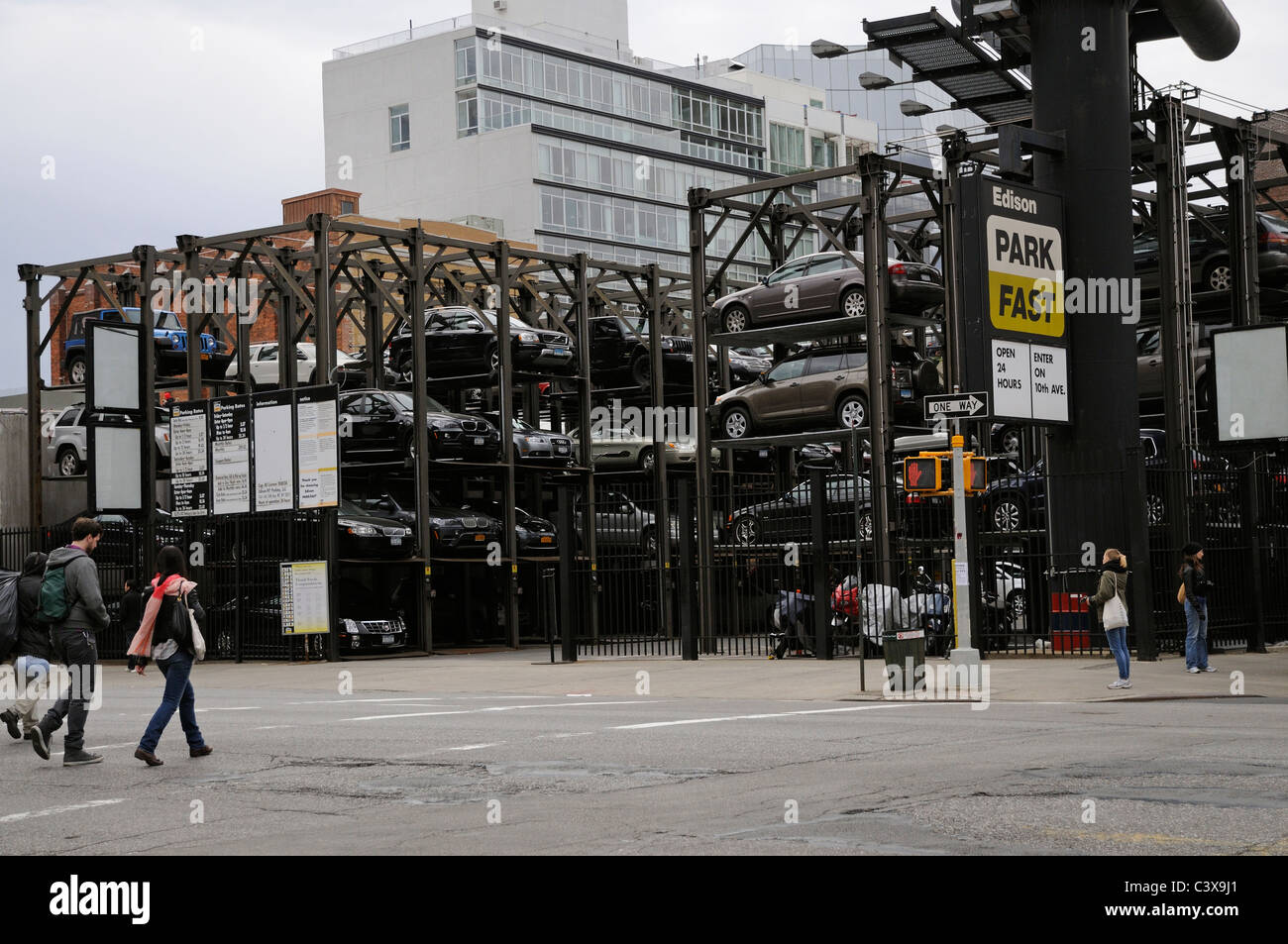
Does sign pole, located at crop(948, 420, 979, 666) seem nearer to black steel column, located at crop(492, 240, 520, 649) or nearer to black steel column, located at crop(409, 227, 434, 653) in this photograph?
black steel column, located at crop(409, 227, 434, 653)

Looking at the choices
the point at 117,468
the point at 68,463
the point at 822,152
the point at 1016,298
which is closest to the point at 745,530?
the point at 1016,298

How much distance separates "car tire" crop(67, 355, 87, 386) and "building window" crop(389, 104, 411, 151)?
184 feet

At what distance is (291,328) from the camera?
109 ft

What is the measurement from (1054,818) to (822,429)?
2143 centimetres

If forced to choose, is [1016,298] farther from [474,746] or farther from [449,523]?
[449,523]

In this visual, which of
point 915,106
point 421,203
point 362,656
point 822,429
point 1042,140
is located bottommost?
point 362,656

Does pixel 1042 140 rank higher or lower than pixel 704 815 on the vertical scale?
higher

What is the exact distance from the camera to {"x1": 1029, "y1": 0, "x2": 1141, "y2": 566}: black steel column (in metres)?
24.4

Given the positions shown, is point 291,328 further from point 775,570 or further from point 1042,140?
point 1042,140

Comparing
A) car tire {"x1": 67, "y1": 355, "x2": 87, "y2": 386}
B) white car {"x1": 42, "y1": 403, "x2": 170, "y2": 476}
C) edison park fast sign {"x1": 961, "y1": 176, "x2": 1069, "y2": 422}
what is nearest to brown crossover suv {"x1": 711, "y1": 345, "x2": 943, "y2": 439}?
edison park fast sign {"x1": 961, "y1": 176, "x2": 1069, "y2": 422}

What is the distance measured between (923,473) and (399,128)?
7852 cm
